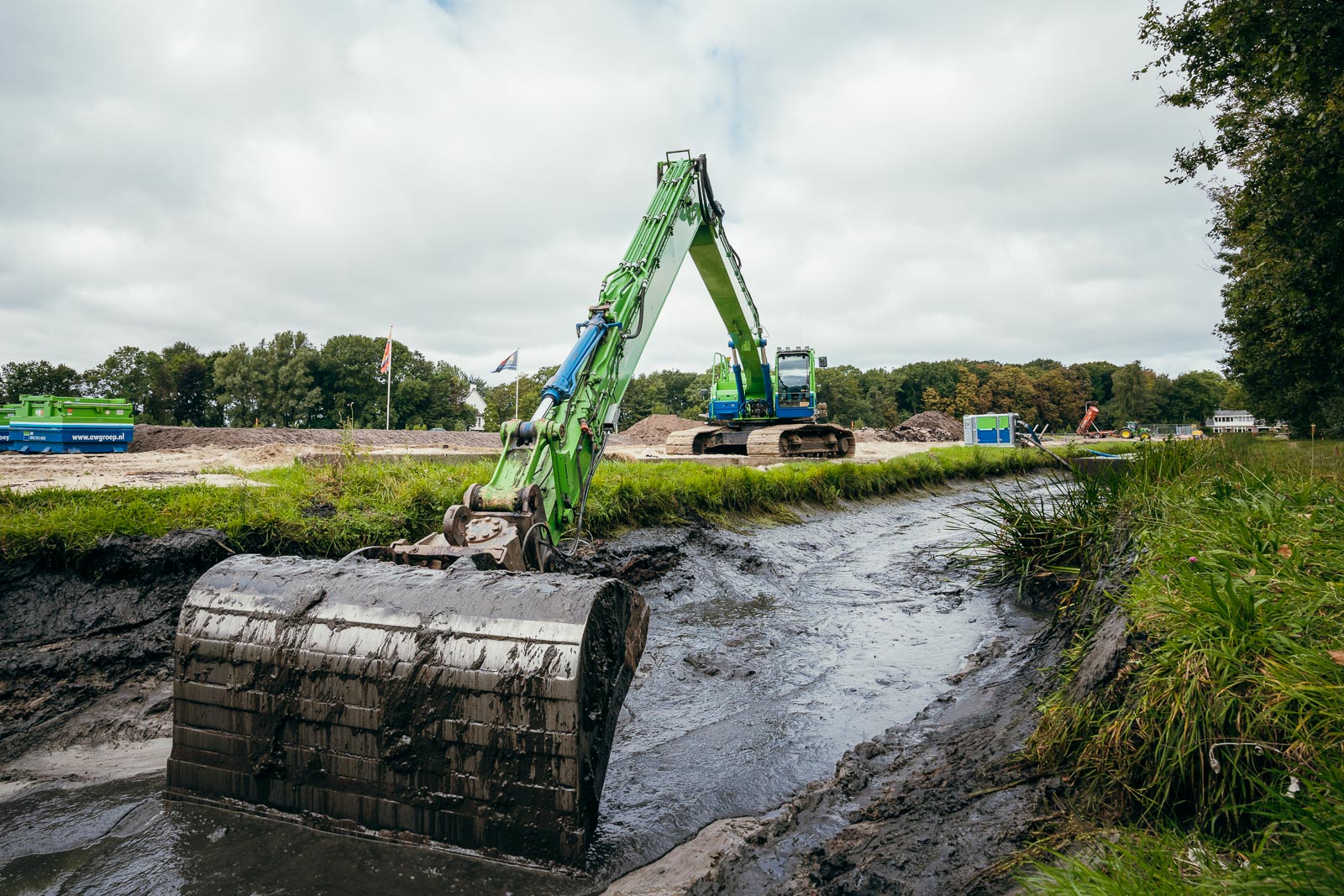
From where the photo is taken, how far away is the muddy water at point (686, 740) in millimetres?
2361

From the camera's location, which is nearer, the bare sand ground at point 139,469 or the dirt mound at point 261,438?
the bare sand ground at point 139,469

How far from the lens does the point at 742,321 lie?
1183 cm

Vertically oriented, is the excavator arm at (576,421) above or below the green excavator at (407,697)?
above

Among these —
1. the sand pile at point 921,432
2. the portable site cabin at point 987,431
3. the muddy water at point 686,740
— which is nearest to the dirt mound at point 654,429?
the sand pile at point 921,432

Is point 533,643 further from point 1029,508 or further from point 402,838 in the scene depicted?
point 1029,508

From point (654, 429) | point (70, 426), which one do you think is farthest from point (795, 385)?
point (654, 429)

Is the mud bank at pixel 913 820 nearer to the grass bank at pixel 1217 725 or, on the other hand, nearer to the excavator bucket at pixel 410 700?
the grass bank at pixel 1217 725

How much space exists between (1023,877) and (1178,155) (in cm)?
1237

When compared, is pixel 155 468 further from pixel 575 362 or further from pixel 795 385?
pixel 795 385

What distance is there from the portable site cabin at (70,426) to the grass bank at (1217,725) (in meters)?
21.9

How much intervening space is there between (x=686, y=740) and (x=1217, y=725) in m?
2.23

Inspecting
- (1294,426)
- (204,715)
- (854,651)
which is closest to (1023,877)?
(204,715)

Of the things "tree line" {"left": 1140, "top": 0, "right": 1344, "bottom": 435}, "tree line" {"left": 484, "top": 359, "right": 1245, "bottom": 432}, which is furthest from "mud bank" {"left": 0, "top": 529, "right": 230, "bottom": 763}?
"tree line" {"left": 484, "top": 359, "right": 1245, "bottom": 432}

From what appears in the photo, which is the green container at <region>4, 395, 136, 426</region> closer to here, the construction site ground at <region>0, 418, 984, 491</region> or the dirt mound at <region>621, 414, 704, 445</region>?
the construction site ground at <region>0, 418, 984, 491</region>
